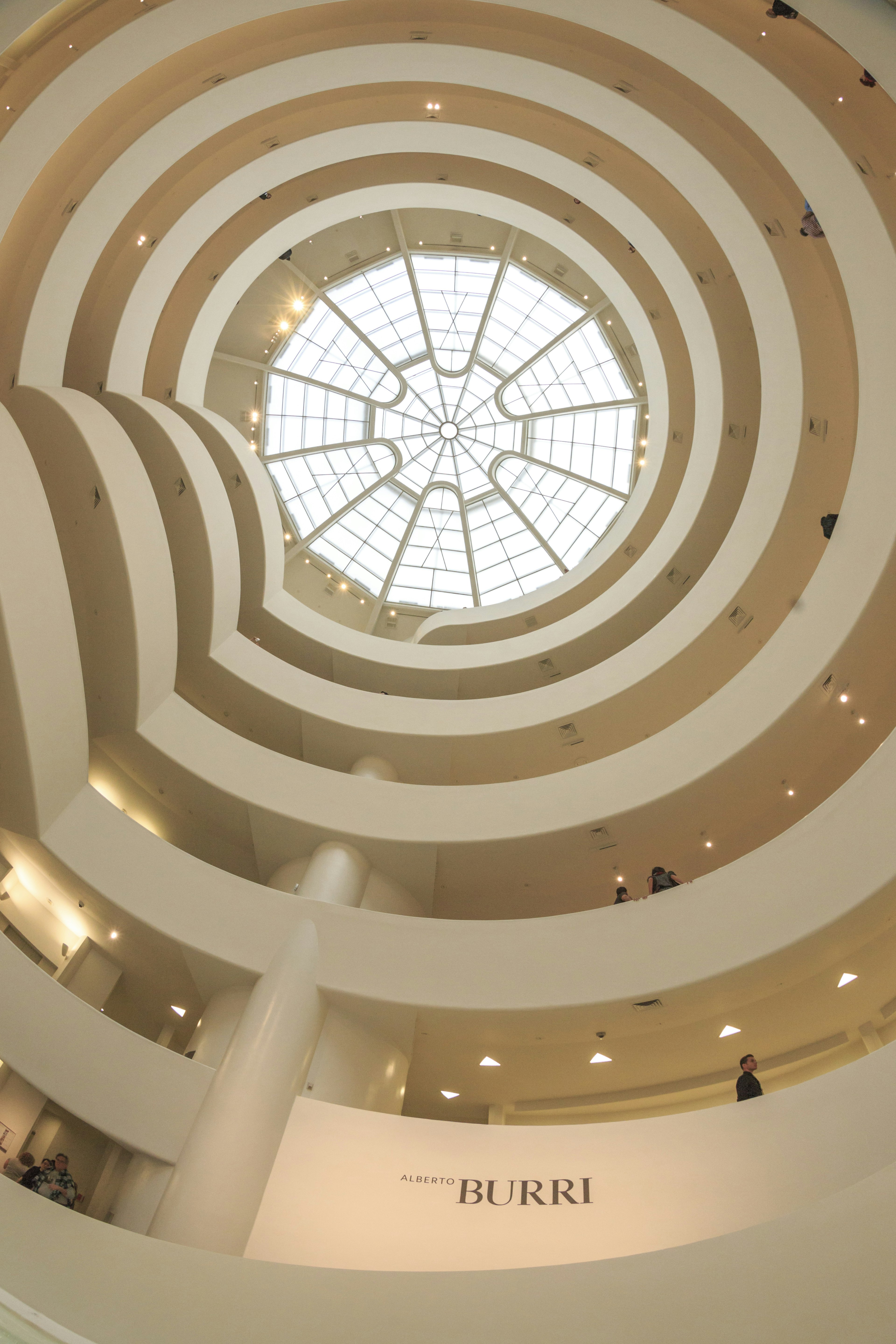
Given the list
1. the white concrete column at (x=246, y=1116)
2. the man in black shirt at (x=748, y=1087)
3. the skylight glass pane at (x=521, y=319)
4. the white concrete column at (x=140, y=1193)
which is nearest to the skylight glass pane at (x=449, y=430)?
the skylight glass pane at (x=521, y=319)

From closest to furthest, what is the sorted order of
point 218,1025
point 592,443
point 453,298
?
point 218,1025, point 453,298, point 592,443

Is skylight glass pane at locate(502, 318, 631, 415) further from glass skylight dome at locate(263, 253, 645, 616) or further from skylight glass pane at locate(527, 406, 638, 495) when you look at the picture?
skylight glass pane at locate(527, 406, 638, 495)

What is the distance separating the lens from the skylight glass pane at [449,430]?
24.5 meters

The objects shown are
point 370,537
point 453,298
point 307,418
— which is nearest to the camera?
point 453,298

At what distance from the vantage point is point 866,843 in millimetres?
10516

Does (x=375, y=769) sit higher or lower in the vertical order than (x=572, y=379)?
lower

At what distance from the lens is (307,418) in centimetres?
2428

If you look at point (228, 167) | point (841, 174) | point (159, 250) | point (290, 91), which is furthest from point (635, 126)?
point (159, 250)

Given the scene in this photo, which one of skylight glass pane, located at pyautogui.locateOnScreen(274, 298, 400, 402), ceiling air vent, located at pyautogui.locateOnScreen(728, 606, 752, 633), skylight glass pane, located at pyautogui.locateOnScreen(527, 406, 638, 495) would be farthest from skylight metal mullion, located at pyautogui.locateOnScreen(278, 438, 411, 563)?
ceiling air vent, located at pyautogui.locateOnScreen(728, 606, 752, 633)

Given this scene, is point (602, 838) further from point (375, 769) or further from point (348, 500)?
point (348, 500)

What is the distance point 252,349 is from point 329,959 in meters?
17.8

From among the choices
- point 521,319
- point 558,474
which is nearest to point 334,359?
point 521,319

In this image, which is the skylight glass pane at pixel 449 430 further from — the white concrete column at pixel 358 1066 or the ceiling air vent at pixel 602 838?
the white concrete column at pixel 358 1066

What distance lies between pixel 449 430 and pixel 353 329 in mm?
4212
